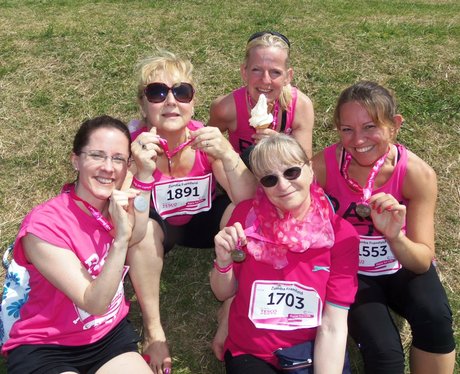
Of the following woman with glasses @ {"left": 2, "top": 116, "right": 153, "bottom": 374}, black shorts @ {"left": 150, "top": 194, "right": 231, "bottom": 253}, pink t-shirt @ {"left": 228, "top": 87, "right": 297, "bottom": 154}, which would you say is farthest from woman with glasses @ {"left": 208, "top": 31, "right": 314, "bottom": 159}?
woman with glasses @ {"left": 2, "top": 116, "right": 153, "bottom": 374}

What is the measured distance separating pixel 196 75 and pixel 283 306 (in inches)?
158

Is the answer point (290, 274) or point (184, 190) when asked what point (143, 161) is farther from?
point (290, 274)

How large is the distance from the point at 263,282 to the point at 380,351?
33.2 inches

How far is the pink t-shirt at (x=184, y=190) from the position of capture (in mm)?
3636

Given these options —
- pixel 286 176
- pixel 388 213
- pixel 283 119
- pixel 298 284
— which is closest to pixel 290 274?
pixel 298 284

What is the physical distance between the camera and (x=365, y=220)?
3.26 m

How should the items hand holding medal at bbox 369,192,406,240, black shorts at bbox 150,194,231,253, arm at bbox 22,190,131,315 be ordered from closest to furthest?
arm at bbox 22,190,131,315 → hand holding medal at bbox 369,192,406,240 → black shorts at bbox 150,194,231,253

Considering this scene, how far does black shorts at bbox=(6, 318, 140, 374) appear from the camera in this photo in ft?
8.93

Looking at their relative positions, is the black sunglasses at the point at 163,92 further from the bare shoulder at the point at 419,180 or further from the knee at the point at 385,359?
the knee at the point at 385,359

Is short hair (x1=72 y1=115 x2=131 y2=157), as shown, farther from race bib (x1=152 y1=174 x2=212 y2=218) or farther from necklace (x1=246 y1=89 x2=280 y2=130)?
necklace (x1=246 y1=89 x2=280 y2=130)

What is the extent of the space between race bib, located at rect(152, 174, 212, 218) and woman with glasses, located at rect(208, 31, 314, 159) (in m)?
0.42

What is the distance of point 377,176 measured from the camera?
3246mm

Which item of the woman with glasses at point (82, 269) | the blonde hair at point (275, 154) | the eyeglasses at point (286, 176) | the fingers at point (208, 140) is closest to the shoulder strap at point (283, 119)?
the fingers at point (208, 140)

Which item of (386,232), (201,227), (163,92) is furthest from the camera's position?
(201,227)
